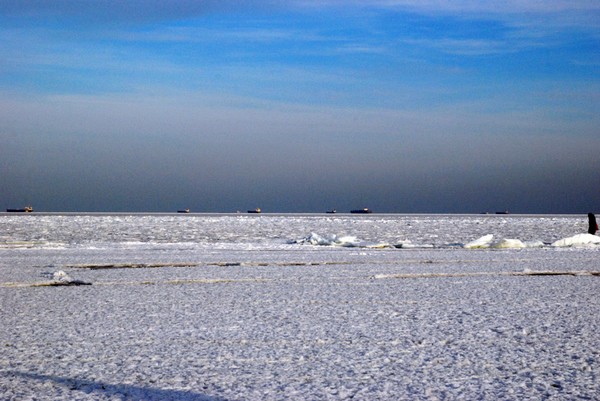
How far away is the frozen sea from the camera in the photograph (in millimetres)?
3957

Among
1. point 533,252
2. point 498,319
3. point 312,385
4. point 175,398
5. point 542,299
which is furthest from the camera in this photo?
point 533,252

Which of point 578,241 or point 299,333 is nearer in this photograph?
point 299,333

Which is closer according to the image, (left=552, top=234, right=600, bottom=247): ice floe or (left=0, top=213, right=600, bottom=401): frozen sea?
(left=0, top=213, right=600, bottom=401): frozen sea

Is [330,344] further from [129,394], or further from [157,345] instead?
[129,394]

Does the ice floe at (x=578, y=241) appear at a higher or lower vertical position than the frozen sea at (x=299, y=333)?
higher

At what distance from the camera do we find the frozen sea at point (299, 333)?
156 inches

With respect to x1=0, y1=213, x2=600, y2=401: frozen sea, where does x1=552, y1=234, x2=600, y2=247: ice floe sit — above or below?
above

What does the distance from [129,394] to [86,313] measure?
2782 millimetres

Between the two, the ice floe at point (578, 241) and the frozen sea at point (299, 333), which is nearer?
the frozen sea at point (299, 333)

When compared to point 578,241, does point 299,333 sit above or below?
below

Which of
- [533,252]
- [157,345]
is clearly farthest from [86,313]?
[533,252]

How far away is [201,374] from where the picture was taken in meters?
4.18

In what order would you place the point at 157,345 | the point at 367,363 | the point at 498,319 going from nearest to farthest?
the point at 367,363
the point at 157,345
the point at 498,319

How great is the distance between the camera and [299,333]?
540 cm
